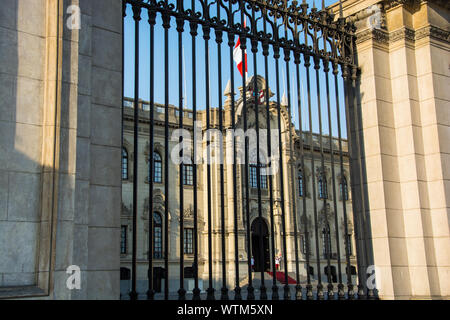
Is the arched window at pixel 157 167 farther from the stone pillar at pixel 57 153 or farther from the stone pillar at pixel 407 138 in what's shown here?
the stone pillar at pixel 57 153

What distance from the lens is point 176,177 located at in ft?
113

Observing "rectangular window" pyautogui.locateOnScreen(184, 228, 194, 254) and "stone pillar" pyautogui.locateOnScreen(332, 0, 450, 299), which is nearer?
"stone pillar" pyautogui.locateOnScreen(332, 0, 450, 299)

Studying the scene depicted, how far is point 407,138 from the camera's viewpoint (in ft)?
31.2

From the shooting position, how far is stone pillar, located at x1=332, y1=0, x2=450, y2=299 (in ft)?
29.7

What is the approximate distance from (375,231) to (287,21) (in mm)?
4033

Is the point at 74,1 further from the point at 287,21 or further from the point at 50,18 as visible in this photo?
the point at 287,21

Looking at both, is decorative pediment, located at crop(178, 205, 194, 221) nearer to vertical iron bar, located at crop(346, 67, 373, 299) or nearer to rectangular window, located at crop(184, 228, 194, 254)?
rectangular window, located at crop(184, 228, 194, 254)

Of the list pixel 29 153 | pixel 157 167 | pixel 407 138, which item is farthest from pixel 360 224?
pixel 157 167

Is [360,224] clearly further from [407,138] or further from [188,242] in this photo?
[188,242]

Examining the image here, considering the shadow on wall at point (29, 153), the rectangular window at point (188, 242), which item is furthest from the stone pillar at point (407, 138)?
the rectangular window at point (188, 242)

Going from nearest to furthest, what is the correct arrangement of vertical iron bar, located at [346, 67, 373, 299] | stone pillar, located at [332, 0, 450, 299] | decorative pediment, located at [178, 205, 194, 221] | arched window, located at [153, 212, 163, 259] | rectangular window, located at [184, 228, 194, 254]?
vertical iron bar, located at [346, 67, 373, 299]
stone pillar, located at [332, 0, 450, 299]
arched window, located at [153, 212, 163, 259]
rectangular window, located at [184, 228, 194, 254]
decorative pediment, located at [178, 205, 194, 221]

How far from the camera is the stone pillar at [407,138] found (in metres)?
9.04

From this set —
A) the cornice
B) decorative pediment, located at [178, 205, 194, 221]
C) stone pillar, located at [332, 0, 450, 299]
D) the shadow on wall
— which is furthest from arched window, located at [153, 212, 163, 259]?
the shadow on wall
